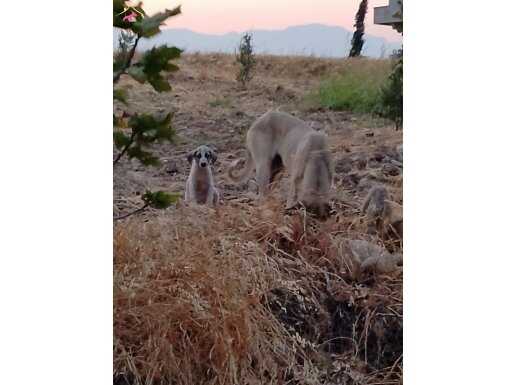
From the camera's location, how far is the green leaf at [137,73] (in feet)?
10.1

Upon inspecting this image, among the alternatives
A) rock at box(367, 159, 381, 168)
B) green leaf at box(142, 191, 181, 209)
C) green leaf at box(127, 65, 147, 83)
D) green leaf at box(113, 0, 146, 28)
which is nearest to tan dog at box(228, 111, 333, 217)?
rock at box(367, 159, 381, 168)

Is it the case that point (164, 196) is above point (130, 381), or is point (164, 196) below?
above

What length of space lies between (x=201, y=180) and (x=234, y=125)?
10.3 inches

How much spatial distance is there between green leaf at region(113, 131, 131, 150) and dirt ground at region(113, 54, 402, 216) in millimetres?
69

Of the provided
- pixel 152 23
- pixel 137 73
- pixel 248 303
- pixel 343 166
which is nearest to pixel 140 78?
pixel 137 73

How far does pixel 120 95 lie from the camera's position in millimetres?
3109

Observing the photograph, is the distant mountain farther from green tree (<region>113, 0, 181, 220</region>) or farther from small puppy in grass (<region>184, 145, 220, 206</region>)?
small puppy in grass (<region>184, 145, 220, 206</region>)

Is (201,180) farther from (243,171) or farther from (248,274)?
(248,274)

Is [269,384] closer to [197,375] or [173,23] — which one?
[197,375]

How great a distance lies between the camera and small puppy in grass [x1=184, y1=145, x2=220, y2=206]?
126 inches

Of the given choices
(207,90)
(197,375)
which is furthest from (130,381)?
(207,90)
